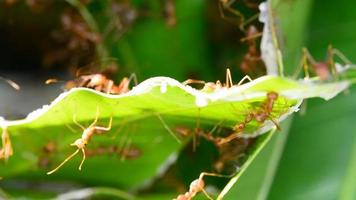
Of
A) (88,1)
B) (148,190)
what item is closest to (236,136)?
(148,190)

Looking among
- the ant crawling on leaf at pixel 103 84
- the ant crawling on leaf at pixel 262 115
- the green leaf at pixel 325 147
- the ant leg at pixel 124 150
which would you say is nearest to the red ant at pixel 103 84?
the ant crawling on leaf at pixel 103 84

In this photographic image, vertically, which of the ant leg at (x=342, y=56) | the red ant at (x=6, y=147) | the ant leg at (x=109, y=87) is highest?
the ant leg at (x=109, y=87)

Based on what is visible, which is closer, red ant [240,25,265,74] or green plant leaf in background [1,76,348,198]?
green plant leaf in background [1,76,348,198]

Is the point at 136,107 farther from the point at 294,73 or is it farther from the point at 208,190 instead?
the point at 294,73

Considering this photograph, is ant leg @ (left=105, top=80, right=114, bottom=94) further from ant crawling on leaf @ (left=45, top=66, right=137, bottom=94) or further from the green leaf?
the green leaf

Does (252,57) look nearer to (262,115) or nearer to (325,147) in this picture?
(325,147)

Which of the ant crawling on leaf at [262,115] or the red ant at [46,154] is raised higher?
the red ant at [46,154]

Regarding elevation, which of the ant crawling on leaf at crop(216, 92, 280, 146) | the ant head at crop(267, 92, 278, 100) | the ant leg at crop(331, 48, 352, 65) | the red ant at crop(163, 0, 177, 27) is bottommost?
the ant head at crop(267, 92, 278, 100)

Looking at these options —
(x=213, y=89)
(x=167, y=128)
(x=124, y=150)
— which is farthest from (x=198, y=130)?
(x=213, y=89)

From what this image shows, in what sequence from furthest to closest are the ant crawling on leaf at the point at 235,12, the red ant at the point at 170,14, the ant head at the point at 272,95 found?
the red ant at the point at 170,14
the ant crawling on leaf at the point at 235,12
the ant head at the point at 272,95

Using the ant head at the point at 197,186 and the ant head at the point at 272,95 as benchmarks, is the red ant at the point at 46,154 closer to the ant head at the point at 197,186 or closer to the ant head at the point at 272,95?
the ant head at the point at 197,186

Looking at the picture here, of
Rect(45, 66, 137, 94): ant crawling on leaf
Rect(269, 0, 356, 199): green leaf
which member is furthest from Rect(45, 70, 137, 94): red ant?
Rect(269, 0, 356, 199): green leaf

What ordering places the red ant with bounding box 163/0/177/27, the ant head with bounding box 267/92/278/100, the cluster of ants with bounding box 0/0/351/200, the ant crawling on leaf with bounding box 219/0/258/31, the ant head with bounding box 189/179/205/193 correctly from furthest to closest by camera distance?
the red ant with bounding box 163/0/177/27
the ant crawling on leaf with bounding box 219/0/258/31
the ant head with bounding box 189/179/205/193
the cluster of ants with bounding box 0/0/351/200
the ant head with bounding box 267/92/278/100
